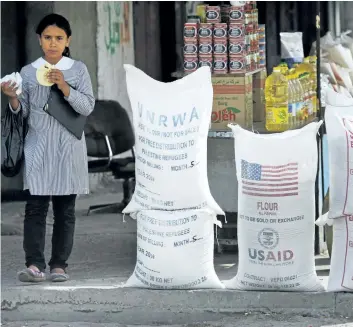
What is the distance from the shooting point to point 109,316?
23.8 feet

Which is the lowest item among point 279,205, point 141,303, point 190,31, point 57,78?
point 141,303

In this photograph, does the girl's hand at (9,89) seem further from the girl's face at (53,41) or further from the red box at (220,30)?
the red box at (220,30)

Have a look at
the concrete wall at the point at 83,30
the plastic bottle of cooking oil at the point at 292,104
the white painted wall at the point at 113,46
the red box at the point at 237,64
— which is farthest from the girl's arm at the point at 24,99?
the white painted wall at the point at 113,46

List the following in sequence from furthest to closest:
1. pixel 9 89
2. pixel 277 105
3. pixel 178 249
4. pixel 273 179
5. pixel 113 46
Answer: pixel 113 46 < pixel 277 105 < pixel 9 89 < pixel 178 249 < pixel 273 179

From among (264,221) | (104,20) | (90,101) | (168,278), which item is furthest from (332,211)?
(104,20)

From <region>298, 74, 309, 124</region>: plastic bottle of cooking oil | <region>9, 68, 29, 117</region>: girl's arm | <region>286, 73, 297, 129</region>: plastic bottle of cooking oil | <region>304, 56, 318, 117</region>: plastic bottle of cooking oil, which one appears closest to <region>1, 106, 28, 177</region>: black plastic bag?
<region>9, 68, 29, 117</region>: girl's arm

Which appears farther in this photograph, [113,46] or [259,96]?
[113,46]

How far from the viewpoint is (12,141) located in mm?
7410

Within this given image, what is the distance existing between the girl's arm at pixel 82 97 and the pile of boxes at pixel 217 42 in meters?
0.81

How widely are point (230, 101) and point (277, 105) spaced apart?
11.9 inches

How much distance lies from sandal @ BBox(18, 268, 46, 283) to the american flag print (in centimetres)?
142

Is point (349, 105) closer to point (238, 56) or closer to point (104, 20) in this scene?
point (238, 56)

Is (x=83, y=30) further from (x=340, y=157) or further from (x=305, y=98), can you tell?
(x=340, y=157)

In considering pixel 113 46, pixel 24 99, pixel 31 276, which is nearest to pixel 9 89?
pixel 24 99
